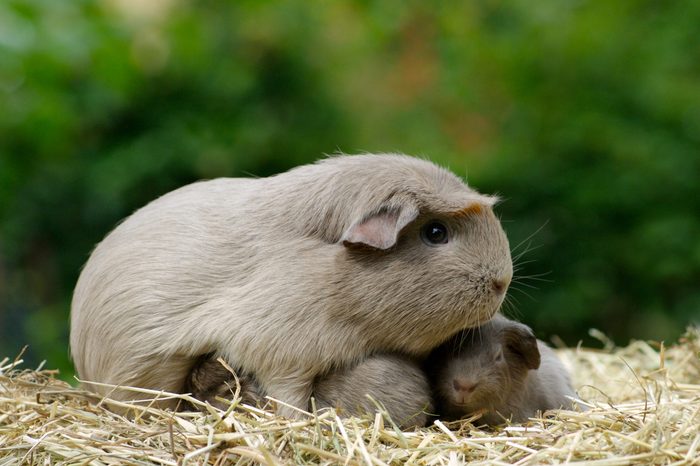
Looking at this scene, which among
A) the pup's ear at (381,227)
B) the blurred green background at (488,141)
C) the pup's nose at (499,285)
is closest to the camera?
the pup's ear at (381,227)

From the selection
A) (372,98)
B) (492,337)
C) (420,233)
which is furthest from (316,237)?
(372,98)

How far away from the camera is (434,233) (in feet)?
9.72

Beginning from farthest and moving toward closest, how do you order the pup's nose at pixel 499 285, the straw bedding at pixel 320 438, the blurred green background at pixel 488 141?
the blurred green background at pixel 488 141 < the pup's nose at pixel 499 285 < the straw bedding at pixel 320 438

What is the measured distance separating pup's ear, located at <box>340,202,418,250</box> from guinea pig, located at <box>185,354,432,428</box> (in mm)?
425

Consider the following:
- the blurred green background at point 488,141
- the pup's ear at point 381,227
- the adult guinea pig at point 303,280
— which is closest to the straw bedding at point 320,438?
the adult guinea pig at point 303,280

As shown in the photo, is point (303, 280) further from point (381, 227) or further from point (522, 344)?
point (522, 344)

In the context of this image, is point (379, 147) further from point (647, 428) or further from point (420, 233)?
point (647, 428)

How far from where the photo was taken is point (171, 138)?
21.1 feet

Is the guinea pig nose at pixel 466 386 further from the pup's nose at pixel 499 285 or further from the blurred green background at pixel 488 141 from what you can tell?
the blurred green background at pixel 488 141

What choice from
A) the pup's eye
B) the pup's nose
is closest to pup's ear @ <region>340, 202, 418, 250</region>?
the pup's eye

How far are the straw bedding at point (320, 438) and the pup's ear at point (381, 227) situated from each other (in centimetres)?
57

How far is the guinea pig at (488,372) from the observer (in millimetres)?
3006

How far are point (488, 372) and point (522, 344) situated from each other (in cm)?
19

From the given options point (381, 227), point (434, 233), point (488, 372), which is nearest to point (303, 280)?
point (381, 227)
